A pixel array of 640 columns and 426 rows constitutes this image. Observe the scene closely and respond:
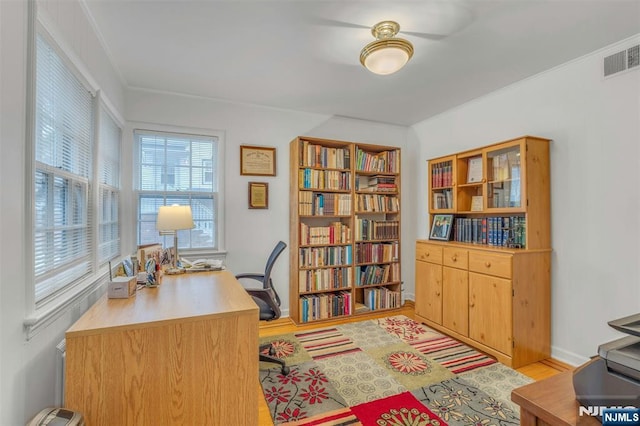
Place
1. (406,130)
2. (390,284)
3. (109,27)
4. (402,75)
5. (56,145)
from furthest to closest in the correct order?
1. (406,130)
2. (390,284)
3. (402,75)
4. (109,27)
5. (56,145)

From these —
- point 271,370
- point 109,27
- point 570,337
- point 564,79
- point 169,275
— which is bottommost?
point 271,370

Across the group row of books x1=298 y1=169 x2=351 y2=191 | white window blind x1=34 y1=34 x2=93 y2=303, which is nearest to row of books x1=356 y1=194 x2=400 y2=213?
row of books x1=298 y1=169 x2=351 y2=191

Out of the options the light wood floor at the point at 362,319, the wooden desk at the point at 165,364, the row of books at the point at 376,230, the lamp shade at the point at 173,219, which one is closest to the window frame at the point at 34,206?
the wooden desk at the point at 165,364

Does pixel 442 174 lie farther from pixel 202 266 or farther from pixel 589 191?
pixel 202 266

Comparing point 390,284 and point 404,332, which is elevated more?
point 390,284

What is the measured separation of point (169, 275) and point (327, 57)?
2.19 meters

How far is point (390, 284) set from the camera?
12.7 ft

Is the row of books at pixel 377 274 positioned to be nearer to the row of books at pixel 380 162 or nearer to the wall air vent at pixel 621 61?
the row of books at pixel 380 162

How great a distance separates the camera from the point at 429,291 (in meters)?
3.22

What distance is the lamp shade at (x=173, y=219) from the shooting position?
2.37 m

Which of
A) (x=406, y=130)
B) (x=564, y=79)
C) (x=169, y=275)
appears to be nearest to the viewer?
(x=169, y=275)

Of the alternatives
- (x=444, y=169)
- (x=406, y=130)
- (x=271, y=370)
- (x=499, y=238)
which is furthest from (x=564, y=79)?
(x=271, y=370)

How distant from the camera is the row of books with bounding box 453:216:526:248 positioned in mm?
2604

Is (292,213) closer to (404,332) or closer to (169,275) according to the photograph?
(169,275)
